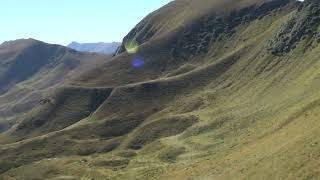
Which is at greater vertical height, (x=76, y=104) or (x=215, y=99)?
(x=76, y=104)

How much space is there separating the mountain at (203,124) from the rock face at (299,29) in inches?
15.7

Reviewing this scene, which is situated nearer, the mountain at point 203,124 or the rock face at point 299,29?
the mountain at point 203,124

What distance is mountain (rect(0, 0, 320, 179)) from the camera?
79419mm

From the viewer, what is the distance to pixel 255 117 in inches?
4493

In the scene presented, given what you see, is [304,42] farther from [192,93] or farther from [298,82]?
[192,93]

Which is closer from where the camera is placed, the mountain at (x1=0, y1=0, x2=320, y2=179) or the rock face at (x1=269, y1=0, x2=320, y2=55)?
the mountain at (x1=0, y1=0, x2=320, y2=179)

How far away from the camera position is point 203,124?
135 m

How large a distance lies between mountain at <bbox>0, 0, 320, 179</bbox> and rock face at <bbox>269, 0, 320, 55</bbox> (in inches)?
15.7

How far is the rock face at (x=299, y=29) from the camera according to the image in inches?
5910

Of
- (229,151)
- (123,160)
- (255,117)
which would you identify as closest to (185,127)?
(123,160)

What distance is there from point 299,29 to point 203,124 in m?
44.0

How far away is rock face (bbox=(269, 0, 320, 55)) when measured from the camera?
493ft

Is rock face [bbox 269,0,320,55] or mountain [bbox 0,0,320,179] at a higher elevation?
rock face [bbox 269,0,320,55]

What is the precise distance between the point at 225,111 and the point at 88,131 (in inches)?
1929
